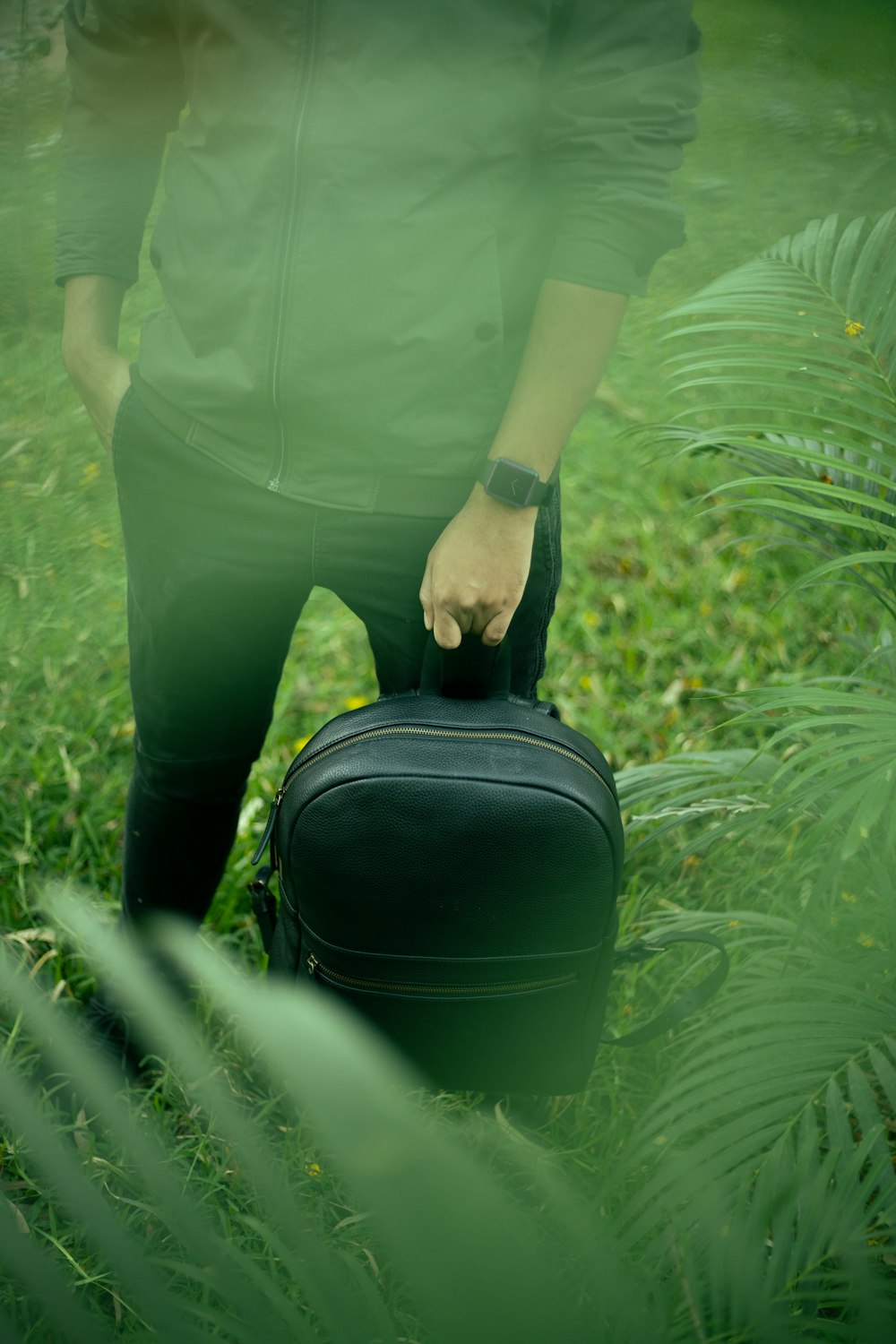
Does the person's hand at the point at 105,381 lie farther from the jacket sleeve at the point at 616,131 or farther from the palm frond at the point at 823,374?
the palm frond at the point at 823,374

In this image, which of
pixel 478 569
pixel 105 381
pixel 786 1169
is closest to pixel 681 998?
pixel 786 1169

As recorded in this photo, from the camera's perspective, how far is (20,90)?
1.76 metres

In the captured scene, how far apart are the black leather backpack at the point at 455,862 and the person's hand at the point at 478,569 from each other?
50mm

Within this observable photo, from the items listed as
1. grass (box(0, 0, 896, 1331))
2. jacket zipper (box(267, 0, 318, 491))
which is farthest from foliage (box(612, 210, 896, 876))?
jacket zipper (box(267, 0, 318, 491))

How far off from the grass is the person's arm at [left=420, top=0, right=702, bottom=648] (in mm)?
571

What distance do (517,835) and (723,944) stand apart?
1.51ft

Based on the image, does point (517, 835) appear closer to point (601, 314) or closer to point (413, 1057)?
point (413, 1057)

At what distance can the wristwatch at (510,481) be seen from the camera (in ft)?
3.30

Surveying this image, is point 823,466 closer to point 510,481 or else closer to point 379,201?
point 510,481

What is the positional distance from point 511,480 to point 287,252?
0.33 meters

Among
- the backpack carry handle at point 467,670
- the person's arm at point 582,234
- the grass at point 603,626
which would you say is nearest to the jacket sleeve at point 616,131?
the person's arm at point 582,234

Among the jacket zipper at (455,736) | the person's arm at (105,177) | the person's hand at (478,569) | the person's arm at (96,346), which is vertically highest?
the person's arm at (105,177)

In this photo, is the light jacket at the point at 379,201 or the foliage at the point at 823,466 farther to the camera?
the foliage at the point at 823,466

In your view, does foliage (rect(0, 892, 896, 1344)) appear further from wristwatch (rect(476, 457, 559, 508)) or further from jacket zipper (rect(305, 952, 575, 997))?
wristwatch (rect(476, 457, 559, 508))
